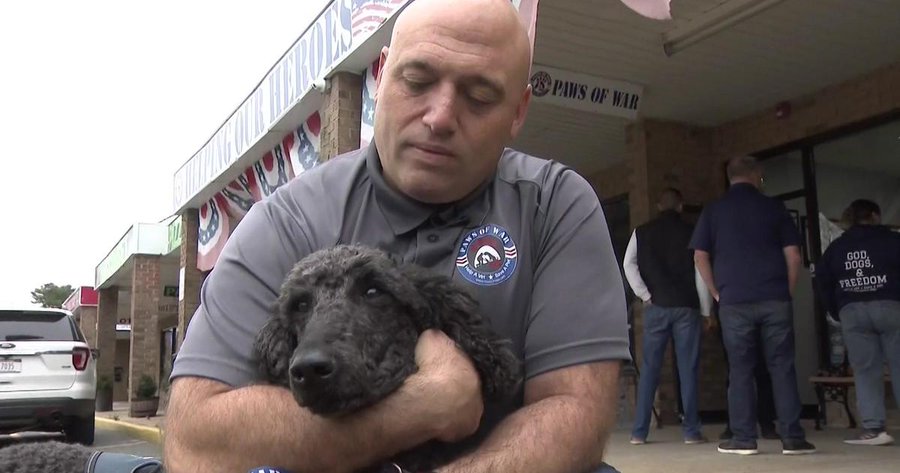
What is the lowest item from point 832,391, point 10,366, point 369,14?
point 832,391

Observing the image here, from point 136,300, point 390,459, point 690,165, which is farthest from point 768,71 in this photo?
point 136,300

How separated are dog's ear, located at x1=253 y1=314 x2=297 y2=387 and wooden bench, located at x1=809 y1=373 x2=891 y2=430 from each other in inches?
285

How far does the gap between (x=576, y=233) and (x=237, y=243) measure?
2.69ft

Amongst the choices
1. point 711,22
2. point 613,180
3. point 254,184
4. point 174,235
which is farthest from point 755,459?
point 174,235

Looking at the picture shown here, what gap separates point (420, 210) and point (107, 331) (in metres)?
23.5

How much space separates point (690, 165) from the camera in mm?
9422

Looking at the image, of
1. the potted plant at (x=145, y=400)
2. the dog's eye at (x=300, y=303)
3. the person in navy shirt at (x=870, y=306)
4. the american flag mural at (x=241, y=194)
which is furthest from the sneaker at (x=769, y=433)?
the potted plant at (x=145, y=400)

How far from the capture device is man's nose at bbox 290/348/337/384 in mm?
Answer: 1396

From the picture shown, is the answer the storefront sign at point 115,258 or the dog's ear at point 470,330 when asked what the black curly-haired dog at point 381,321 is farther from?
the storefront sign at point 115,258

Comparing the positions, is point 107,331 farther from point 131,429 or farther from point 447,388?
point 447,388

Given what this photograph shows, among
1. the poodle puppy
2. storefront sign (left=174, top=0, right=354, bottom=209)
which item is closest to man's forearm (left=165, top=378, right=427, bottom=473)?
the poodle puppy

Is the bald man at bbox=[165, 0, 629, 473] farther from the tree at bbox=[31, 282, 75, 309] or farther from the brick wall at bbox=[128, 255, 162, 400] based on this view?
the tree at bbox=[31, 282, 75, 309]

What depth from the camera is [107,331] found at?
23203 millimetres

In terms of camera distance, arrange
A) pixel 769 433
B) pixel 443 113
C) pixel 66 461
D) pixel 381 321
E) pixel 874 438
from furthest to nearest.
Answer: pixel 769 433
pixel 874 438
pixel 66 461
pixel 443 113
pixel 381 321
